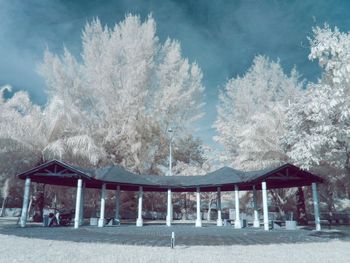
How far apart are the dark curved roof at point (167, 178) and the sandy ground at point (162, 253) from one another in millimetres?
6462

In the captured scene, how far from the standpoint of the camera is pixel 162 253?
7938 millimetres

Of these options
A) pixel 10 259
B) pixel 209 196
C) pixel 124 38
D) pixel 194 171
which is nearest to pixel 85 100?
pixel 124 38

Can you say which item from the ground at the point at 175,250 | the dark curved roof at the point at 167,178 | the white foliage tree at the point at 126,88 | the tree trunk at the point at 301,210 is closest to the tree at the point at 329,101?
the dark curved roof at the point at 167,178

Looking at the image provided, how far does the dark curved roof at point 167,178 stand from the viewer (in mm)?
16016

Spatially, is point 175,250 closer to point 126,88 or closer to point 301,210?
point 301,210

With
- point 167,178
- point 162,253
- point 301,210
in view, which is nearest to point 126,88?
point 167,178

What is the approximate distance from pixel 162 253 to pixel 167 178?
1389cm

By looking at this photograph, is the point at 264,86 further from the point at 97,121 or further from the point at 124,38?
the point at 97,121

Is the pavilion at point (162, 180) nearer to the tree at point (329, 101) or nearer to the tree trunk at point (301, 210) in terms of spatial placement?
the tree trunk at point (301, 210)

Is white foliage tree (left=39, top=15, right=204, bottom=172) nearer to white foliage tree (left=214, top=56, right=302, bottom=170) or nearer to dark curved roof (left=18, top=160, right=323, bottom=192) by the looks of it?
white foliage tree (left=214, top=56, right=302, bottom=170)

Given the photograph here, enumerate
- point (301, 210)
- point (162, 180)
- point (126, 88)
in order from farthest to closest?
point (126, 88), point (162, 180), point (301, 210)

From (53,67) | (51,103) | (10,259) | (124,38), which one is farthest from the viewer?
(124,38)

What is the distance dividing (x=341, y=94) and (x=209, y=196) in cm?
2342

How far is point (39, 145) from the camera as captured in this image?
21.1 meters
